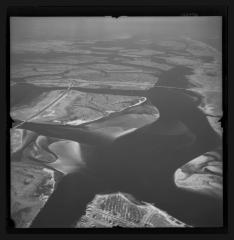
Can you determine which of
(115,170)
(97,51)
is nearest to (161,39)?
(97,51)

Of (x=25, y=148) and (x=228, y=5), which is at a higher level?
(x=228, y=5)

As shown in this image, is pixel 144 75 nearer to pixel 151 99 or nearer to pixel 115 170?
pixel 151 99

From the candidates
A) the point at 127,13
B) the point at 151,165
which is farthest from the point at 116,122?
the point at 127,13

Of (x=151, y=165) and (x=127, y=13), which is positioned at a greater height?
(x=127, y=13)

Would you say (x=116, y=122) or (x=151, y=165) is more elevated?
(x=116, y=122)

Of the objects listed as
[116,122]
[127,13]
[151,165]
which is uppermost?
[127,13]

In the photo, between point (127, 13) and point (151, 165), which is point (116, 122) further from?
point (127, 13)

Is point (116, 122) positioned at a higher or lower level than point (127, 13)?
lower

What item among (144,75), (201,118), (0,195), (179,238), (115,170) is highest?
(144,75)
